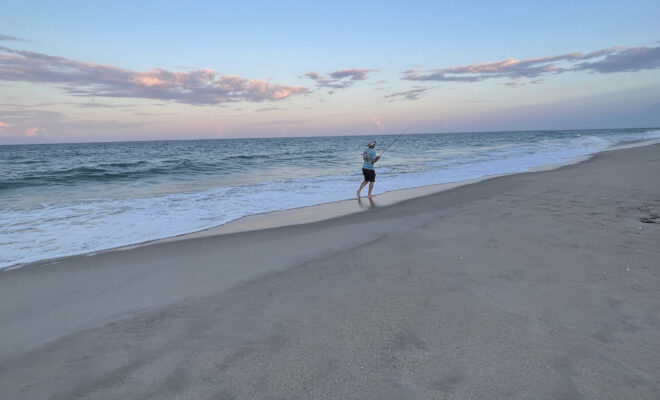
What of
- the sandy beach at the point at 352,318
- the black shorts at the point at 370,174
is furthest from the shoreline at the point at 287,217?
the black shorts at the point at 370,174

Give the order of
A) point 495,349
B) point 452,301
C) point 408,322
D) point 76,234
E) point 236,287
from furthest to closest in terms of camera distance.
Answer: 1. point 76,234
2. point 236,287
3. point 452,301
4. point 408,322
5. point 495,349

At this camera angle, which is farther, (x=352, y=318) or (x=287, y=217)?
(x=287, y=217)

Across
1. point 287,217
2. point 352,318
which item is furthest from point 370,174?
point 352,318

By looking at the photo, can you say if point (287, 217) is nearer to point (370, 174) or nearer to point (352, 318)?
point (370, 174)

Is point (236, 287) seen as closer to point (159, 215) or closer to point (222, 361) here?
point (222, 361)

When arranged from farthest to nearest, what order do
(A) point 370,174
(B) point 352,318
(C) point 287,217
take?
(A) point 370,174, (C) point 287,217, (B) point 352,318

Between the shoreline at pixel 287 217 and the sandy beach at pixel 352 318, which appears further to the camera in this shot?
the shoreline at pixel 287 217

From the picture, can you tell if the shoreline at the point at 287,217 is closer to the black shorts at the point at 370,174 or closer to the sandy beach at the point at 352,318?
the sandy beach at the point at 352,318

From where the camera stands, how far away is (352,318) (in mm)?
3043

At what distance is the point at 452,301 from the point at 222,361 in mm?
1942

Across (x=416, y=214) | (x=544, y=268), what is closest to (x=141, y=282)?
(x=544, y=268)

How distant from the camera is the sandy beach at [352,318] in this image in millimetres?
2285

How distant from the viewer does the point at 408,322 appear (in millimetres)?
2926

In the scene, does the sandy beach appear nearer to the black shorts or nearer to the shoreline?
the shoreline
